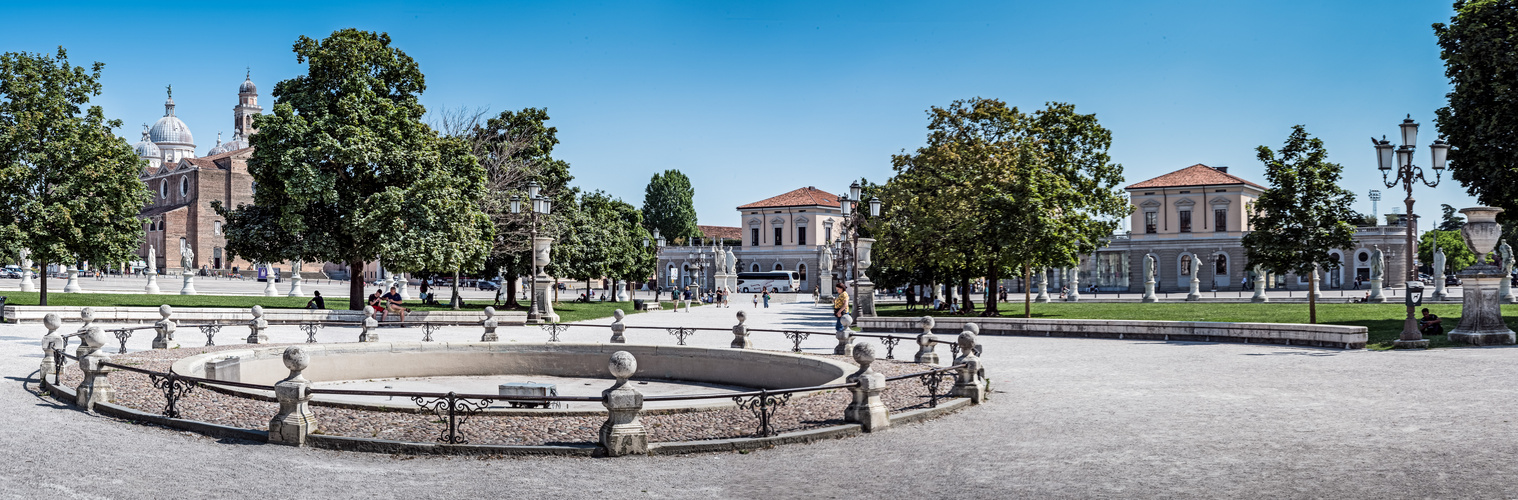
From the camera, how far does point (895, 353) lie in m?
20.0

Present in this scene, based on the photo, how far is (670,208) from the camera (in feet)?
321

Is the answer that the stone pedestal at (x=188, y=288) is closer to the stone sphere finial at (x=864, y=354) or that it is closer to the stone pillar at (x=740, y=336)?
the stone pillar at (x=740, y=336)

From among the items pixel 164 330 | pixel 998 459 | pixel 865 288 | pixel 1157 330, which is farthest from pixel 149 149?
pixel 998 459

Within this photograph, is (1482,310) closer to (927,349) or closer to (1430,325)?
(1430,325)

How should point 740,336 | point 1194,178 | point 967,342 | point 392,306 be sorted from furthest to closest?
point 1194,178, point 392,306, point 740,336, point 967,342

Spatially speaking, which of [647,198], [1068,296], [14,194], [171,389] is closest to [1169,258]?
[1068,296]

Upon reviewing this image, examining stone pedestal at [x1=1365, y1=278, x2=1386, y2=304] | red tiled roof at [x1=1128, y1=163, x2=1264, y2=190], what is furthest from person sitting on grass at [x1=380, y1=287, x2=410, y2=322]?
red tiled roof at [x1=1128, y1=163, x2=1264, y2=190]

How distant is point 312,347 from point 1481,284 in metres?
21.0

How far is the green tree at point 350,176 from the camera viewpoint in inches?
1131

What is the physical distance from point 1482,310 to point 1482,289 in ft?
1.32

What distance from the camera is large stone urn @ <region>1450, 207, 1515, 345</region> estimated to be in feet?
62.4

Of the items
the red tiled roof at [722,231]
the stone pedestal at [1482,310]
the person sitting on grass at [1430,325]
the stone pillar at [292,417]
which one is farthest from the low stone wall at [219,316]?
the red tiled roof at [722,231]

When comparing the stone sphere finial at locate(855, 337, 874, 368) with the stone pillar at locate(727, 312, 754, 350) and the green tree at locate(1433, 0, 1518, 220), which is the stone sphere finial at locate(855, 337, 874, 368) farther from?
the green tree at locate(1433, 0, 1518, 220)

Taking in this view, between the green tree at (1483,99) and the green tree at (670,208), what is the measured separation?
248 feet
